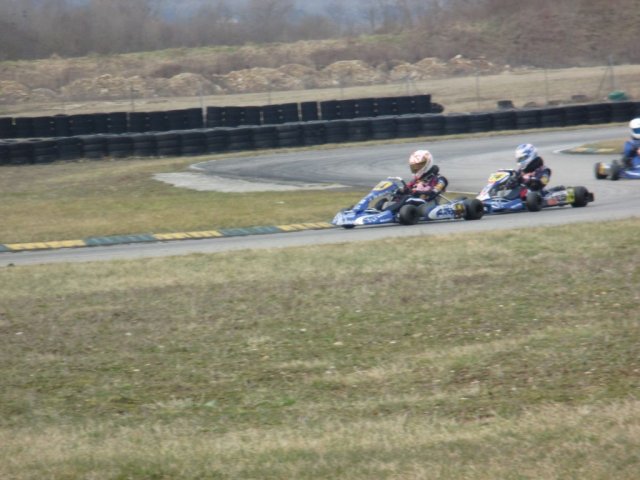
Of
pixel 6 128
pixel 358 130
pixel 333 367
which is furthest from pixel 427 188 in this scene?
pixel 6 128

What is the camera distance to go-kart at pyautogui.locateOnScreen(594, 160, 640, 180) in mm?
20469

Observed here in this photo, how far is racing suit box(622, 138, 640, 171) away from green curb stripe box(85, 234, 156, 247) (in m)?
9.93

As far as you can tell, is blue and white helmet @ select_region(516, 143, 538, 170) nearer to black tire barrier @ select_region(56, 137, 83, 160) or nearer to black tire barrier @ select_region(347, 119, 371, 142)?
black tire barrier @ select_region(347, 119, 371, 142)

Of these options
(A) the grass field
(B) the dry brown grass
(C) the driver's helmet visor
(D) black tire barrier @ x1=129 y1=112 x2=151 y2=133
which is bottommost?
(A) the grass field

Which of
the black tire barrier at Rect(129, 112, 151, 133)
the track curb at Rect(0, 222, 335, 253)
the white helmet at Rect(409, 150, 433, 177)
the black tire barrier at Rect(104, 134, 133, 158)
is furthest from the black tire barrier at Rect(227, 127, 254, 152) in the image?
the white helmet at Rect(409, 150, 433, 177)

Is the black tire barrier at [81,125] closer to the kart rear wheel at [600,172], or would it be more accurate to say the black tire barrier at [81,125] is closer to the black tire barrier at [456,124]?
the black tire barrier at [456,124]

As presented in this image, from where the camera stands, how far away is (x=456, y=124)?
33.8 m

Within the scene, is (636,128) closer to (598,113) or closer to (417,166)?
(417,166)

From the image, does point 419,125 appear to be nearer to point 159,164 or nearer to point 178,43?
point 159,164

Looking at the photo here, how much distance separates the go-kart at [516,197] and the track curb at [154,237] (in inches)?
103

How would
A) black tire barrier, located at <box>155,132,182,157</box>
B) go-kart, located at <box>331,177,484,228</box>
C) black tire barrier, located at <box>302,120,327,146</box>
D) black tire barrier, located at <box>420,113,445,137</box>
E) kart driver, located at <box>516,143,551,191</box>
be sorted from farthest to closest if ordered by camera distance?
black tire barrier, located at <box>420,113,445,137</box> → black tire barrier, located at <box>302,120,327,146</box> → black tire barrier, located at <box>155,132,182,157</box> → kart driver, located at <box>516,143,551,191</box> → go-kart, located at <box>331,177,484,228</box>

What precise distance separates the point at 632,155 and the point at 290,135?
1349cm

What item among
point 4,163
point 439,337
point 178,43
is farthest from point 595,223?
point 178,43

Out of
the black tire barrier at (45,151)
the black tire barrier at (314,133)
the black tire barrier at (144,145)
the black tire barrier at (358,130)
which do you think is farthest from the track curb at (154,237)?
the black tire barrier at (358,130)
